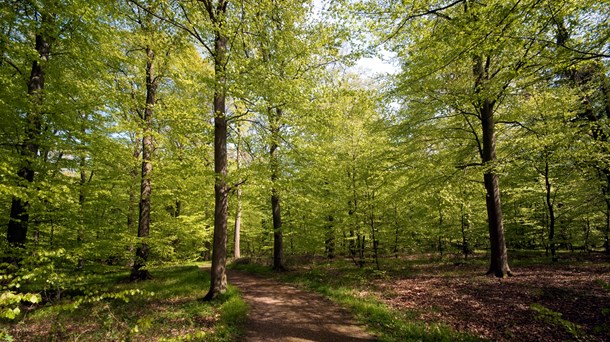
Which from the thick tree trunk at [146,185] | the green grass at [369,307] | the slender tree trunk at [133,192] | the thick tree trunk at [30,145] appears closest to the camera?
the green grass at [369,307]

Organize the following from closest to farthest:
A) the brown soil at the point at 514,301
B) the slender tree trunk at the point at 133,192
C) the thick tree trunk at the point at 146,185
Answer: the brown soil at the point at 514,301 → the thick tree trunk at the point at 146,185 → the slender tree trunk at the point at 133,192

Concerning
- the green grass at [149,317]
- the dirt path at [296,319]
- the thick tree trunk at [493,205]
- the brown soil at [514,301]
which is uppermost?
the thick tree trunk at [493,205]

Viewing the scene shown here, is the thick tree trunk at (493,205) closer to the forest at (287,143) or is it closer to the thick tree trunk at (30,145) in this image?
the forest at (287,143)

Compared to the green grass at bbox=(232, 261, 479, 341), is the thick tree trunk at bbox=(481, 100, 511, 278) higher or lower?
higher

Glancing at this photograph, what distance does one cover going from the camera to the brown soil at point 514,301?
231 inches

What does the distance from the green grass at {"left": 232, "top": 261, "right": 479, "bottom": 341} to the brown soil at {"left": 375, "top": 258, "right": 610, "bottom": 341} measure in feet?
1.47

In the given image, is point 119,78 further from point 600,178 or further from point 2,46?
point 600,178

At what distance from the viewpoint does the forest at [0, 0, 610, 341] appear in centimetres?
611

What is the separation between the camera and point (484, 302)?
7.81m

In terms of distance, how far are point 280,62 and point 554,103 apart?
1118 cm

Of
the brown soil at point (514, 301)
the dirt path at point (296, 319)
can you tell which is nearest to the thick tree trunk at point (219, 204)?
the dirt path at point (296, 319)

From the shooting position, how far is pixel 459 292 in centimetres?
905

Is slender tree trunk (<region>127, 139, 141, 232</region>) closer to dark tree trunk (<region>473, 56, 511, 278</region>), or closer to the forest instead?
the forest

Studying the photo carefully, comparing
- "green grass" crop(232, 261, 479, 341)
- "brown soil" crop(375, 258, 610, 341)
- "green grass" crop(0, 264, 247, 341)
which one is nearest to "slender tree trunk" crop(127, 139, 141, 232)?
"green grass" crop(0, 264, 247, 341)
